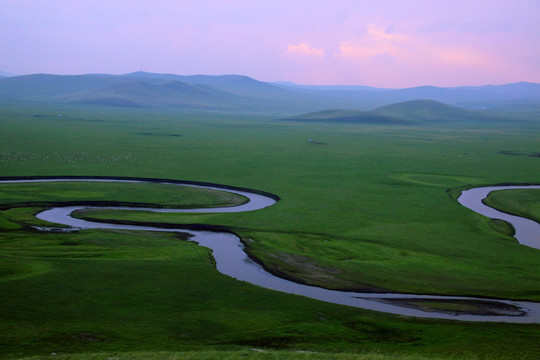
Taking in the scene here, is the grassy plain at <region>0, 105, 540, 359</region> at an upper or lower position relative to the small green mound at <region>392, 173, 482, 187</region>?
lower

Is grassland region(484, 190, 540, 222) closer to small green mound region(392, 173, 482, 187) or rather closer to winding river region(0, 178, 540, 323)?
winding river region(0, 178, 540, 323)

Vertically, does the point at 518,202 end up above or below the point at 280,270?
above

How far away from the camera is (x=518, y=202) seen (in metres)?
55.7

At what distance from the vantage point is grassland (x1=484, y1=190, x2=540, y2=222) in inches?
2015

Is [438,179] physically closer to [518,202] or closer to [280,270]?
[518,202]

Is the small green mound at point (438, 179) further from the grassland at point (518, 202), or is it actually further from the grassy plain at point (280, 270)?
the grassland at point (518, 202)

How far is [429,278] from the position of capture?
3269cm

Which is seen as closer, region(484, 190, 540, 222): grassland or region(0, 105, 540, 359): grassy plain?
region(0, 105, 540, 359): grassy plain

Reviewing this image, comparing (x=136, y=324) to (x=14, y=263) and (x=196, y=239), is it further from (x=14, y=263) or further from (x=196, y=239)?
(x=196, y=239)

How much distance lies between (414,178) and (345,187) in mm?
12225

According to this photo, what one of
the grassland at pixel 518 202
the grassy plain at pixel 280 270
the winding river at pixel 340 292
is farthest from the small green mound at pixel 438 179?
the winding river at pixel 340 292

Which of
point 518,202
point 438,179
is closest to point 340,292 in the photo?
point 518,202

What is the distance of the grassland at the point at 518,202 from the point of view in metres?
51.2

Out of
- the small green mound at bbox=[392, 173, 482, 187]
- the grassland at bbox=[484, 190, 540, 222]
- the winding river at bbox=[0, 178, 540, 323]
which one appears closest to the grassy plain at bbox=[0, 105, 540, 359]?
the small green mound at bbox=[392, 173, 482, 187]
